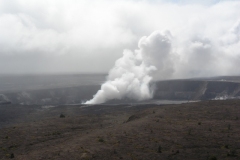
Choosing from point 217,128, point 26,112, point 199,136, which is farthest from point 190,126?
point 26,112

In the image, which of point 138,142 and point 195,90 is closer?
point 138,142

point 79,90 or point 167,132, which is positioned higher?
point 79,90

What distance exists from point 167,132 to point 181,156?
9.30 meters

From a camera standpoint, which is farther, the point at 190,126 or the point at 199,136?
the point at 190,126

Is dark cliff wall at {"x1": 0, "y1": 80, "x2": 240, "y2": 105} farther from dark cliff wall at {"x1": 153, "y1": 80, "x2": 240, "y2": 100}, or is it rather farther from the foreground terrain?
the foreground terrain

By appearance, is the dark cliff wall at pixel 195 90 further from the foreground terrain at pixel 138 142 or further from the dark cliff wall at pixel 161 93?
the foreground terrain at pixel 138 142

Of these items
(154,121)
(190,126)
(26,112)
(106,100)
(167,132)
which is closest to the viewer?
(167,132)

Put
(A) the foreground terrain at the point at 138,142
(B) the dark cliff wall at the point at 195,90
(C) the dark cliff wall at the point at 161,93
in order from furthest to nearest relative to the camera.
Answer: (B) the dark cliff wall at the point at 195,90 < (C) the dark cliff wall at the point at 161,93 < (A) the foreground terrain at the point at 138,142

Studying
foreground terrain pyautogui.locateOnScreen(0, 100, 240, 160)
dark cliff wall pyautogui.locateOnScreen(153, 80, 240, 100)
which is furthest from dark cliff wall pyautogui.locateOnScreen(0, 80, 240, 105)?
foreground terrain pyautogui.locateOnScreen(0, 100, 240, 160)

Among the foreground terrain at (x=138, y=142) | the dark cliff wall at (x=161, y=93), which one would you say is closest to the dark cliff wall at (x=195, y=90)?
the dark cliff wall at (x=161, y=93)

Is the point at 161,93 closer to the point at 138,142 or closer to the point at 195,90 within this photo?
the point at 195,90

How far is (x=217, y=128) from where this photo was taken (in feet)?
118

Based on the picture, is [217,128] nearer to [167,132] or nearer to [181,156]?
[167,132]

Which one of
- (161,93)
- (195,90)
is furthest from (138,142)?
(195,90)
